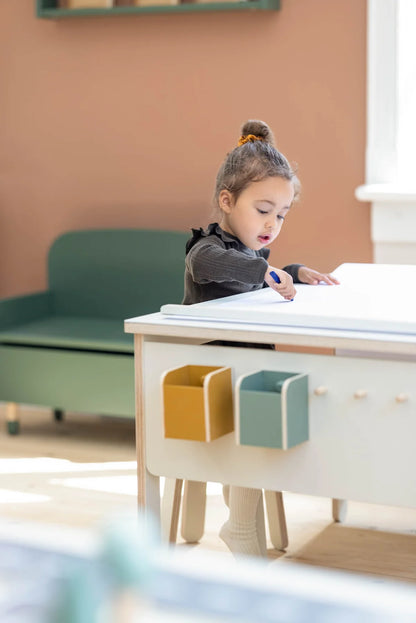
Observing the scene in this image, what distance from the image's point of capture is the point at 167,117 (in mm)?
3625

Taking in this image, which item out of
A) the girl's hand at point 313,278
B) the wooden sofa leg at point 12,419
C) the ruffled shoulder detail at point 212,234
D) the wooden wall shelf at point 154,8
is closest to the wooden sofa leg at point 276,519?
the girl's hand at point 313,278

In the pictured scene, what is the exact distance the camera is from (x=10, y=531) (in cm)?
34

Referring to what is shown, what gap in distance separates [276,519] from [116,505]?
1.78 feet

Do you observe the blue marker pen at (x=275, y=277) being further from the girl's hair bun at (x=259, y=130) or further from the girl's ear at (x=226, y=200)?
the girl's hair bun at (x=259, y=130)

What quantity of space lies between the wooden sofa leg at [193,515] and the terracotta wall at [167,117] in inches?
50.3

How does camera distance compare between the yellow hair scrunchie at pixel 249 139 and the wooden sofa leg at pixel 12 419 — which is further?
the wooden sofa leg at pixel 12 419

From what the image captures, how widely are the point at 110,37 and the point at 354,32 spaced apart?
3.18ft

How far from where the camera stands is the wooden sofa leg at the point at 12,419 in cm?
346

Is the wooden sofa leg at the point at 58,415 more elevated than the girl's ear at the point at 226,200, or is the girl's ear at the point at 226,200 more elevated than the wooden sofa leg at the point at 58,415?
the girl's ear at the point at 226,200

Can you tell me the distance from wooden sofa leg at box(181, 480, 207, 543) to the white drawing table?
27.7 inches

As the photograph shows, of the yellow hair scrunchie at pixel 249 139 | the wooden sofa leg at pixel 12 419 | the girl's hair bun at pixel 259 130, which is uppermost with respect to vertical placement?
the girl's hair bun at pixel 259 130

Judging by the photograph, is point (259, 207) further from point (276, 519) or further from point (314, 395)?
point (276, 519)

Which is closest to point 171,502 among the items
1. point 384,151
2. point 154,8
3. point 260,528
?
point 260,528

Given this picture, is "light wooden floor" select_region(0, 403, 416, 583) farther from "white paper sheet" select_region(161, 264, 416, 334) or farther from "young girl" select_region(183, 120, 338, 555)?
"white paper sheet" select_region(161, 264, 416, 334)
